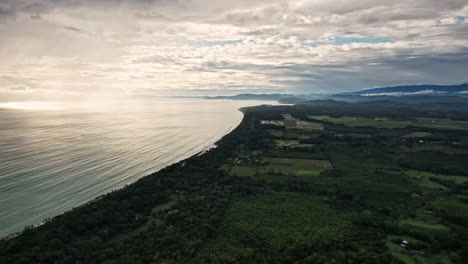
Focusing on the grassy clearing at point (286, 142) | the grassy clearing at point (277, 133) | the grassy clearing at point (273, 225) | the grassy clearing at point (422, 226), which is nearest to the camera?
the grassy clearing at point (273, 225)

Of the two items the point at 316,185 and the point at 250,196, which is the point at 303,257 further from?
the point at 316,185

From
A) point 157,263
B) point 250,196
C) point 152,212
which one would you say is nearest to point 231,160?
point 250,196

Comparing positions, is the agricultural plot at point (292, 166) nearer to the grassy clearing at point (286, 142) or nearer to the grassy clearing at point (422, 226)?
the grassy clearing at point (286, 142)

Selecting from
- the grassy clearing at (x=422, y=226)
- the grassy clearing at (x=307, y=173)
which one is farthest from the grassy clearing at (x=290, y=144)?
the grassy clearing at (x=422, y=226)

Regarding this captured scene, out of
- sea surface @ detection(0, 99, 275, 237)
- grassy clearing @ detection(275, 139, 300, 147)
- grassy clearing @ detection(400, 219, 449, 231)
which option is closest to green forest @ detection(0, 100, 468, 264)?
grassy clearing @ detection(400, 219, 449, 231)

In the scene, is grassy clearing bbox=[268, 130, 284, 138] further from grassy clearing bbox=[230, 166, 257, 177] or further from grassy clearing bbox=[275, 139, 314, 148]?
grassy clearing bbox=[230, 166, 257, 177]
